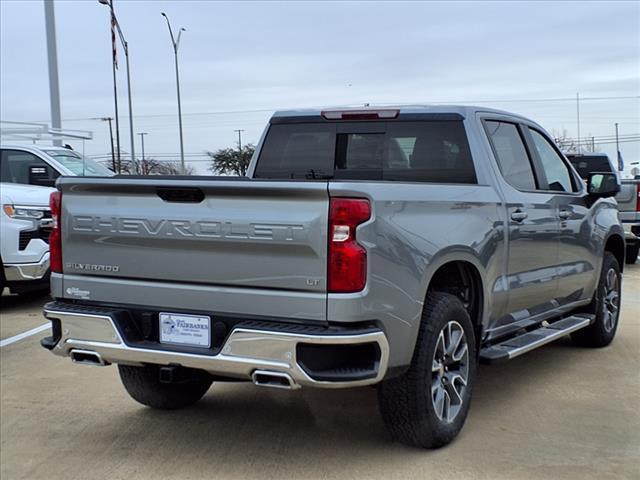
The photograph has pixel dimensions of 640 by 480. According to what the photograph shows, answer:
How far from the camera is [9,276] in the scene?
855 cm

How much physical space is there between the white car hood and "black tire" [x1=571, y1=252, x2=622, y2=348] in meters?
6.28

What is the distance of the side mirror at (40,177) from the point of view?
9648 mm

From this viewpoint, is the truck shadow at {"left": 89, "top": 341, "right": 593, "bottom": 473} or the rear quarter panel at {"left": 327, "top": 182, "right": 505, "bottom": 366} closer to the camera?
the rear quarter panel at {"left": 327, "top": 182, "right": 505, "bottom": 366}

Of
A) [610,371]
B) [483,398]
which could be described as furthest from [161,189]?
[610,371]

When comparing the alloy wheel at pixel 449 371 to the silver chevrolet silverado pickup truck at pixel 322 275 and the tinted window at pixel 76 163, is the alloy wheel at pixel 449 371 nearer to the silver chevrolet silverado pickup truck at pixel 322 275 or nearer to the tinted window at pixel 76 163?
the silver chevrolet silverado pickup truck at pixel 322 275

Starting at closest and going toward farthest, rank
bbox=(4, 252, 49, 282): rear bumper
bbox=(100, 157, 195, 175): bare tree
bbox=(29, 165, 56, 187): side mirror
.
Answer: bbox=(4, 252, 49, 282): rear bumper → bbox=(29, 165, 56, 187): side mirror → bbox=(100, 157, 195, 175): bare tree

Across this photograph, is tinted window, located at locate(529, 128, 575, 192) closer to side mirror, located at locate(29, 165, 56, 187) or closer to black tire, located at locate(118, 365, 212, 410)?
black tire, located at locate(118, 365, 212, 410)

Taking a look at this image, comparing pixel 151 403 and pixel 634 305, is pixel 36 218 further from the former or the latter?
pixel 634 305

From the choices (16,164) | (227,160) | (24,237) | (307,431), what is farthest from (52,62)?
(227,160)

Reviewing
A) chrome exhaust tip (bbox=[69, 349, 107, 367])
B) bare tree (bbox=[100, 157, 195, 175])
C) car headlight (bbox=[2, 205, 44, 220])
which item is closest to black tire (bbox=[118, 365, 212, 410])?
chrome exhaust tip (bbox=[69, 349, 107, 367])

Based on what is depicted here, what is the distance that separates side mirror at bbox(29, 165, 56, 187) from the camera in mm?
9648

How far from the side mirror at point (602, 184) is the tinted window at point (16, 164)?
290 inches

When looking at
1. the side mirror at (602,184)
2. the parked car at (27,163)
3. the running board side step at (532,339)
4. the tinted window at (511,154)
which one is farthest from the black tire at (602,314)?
the parked car at (27,163)

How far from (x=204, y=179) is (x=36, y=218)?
581cm
